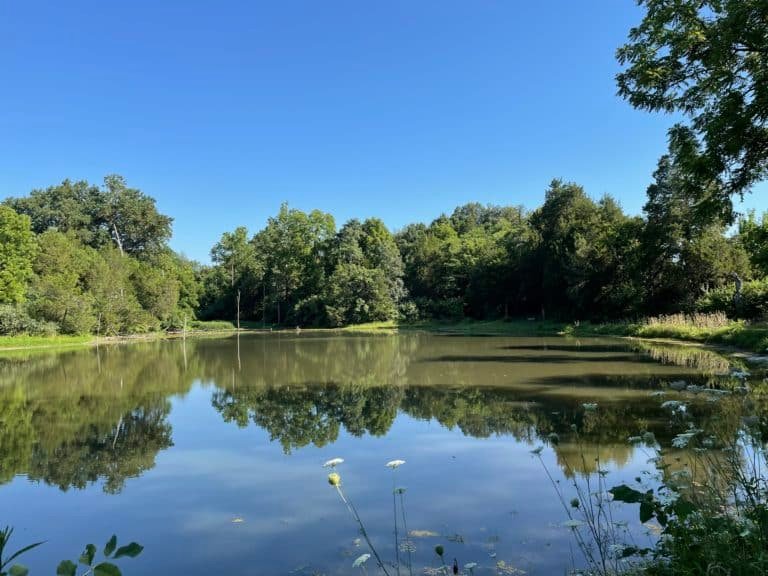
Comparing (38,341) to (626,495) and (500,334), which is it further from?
(626,495)

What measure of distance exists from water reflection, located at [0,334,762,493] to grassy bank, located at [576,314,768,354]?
1637 millimetres

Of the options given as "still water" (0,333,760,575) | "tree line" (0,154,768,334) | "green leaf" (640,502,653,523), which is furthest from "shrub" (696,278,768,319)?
"green leaf" (640,502,653,523)

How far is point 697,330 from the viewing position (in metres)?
23.3

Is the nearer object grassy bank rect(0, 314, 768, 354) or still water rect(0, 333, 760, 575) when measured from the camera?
still water rect(0, 333, 760, 575)

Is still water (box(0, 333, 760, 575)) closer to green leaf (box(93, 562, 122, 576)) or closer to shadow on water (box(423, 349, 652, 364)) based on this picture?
shadow on water (box(423, 349, 652, 364))

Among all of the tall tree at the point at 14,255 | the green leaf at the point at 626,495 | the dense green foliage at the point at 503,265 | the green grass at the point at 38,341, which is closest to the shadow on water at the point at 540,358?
the dense green foliage at the point at 503,265

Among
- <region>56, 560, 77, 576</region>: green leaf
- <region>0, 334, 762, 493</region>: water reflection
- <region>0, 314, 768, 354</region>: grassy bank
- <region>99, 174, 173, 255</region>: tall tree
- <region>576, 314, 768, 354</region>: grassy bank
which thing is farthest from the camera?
<region>99, 174, 173, 255</region>: tall tree

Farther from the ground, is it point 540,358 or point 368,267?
point 368,267

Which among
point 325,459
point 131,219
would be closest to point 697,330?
point 325,459

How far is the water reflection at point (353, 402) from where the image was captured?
8016 mm

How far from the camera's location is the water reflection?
26.3 ft

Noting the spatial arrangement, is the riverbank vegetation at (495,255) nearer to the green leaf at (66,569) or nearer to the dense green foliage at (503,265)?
the dense green foliage at (503,265)

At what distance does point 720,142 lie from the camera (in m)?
6.48

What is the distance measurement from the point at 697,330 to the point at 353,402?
1771 centimetres
